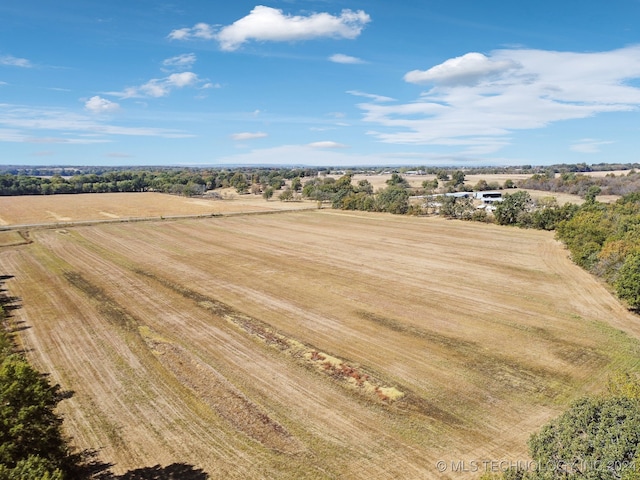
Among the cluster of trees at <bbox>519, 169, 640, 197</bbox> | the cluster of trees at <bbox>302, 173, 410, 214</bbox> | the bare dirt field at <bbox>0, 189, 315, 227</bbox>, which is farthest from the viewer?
the cluster of trees at <bbox>519, 169, 640, 197</bbox>

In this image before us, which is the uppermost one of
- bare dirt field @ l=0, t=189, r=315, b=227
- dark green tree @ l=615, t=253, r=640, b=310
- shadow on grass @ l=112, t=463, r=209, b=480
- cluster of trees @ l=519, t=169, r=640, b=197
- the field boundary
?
cluster of trees @ l=519, t=169, r=640, b=197

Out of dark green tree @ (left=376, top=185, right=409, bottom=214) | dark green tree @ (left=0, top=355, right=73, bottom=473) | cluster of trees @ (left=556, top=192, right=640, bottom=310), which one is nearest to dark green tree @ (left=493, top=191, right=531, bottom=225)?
cluster of trees @ (left=556, top=192, right=640, bottom=310)

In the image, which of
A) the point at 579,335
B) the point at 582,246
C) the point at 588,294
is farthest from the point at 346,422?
the point at 582,246

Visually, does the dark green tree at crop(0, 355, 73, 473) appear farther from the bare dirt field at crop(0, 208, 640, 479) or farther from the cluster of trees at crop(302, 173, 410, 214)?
the cluster of trees at crop(302, 173, 410, 214)

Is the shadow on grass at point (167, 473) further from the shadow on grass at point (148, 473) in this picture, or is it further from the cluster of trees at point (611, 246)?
the cluster of trees at point (611, 246)

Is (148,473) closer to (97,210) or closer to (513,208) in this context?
(513,208)
